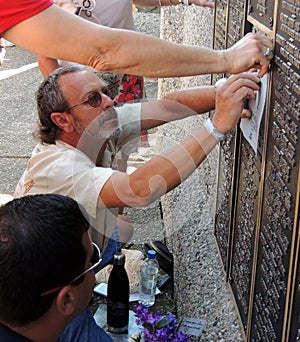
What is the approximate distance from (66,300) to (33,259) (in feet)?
0.56

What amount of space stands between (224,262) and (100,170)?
85 cm

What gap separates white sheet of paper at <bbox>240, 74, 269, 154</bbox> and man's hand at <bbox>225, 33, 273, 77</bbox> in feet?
0.22

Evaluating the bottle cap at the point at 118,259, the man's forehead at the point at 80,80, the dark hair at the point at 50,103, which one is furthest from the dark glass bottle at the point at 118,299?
the man's forehead at the point at 80,80

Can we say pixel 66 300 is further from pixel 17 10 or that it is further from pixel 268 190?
pixel 17 10

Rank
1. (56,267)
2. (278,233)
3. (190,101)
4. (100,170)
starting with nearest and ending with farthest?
(56,267) → (278,233) → (100,170) → (190,101)

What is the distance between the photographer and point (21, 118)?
26.5ft

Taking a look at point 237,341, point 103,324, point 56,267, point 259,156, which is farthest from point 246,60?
point 103,324

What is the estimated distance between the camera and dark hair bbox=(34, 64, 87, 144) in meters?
3.23

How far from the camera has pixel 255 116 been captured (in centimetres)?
261

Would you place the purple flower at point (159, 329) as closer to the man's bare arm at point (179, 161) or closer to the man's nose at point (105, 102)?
the man's bare arm at point (179, 161)

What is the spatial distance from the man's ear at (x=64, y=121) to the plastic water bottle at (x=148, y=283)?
1258 mm

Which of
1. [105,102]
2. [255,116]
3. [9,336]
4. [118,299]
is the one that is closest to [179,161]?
[255,116]

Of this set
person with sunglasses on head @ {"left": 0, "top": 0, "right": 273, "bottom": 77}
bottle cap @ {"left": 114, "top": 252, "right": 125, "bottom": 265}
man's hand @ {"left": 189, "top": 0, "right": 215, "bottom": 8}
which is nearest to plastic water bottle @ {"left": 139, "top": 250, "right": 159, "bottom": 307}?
bottle cap @ {"left": 114, "top": 252, "right": 125, "bottom": 265}

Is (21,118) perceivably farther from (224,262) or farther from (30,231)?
(30,231)
